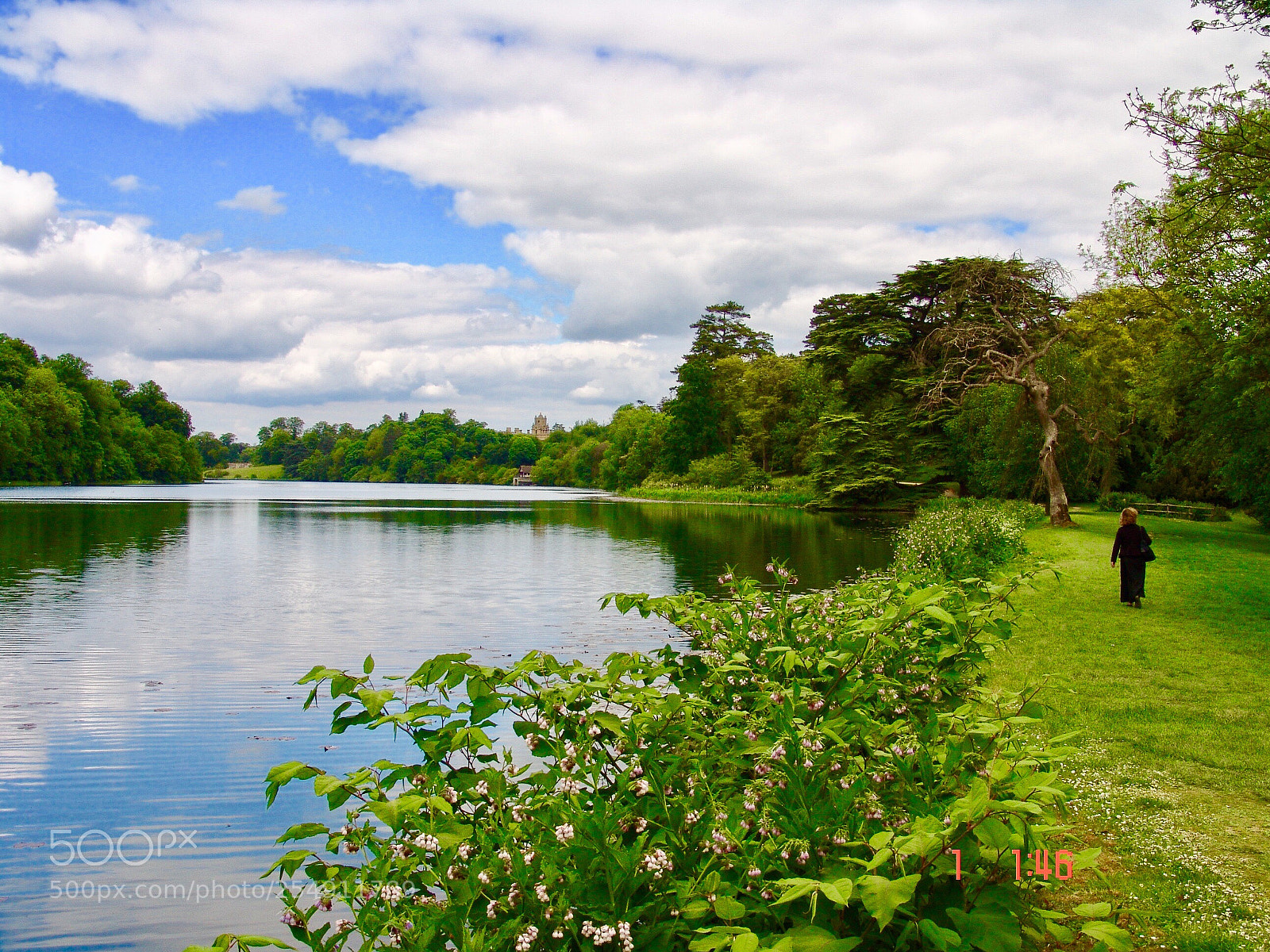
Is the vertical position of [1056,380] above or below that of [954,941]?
above

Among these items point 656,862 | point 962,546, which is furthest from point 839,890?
point 962,546

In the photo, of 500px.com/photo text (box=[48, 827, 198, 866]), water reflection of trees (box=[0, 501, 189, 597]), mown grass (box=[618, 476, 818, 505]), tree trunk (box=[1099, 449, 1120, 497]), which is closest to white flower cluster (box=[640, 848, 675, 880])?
500px.com/photo text (box=[48, 827, 198, 866])

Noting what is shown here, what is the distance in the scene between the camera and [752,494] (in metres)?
57.7

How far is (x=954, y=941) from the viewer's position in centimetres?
201

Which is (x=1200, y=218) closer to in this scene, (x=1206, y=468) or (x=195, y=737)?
(x=195, y=737)

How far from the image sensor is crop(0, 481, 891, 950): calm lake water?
15.8 feet

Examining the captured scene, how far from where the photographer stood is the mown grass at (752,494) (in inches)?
2131

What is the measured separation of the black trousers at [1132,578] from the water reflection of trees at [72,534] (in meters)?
17.2

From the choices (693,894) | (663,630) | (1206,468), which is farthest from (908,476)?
(693,894)

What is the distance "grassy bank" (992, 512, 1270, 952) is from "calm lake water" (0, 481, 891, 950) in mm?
4274

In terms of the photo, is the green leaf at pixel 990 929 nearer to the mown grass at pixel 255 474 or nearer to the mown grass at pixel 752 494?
the mown grass at pixel 752 494

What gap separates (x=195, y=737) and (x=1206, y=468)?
121 ft

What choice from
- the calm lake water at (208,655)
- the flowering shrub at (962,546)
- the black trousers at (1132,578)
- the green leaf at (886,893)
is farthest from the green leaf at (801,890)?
the black trousers at (1132,578)

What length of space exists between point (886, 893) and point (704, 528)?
3233 cm
